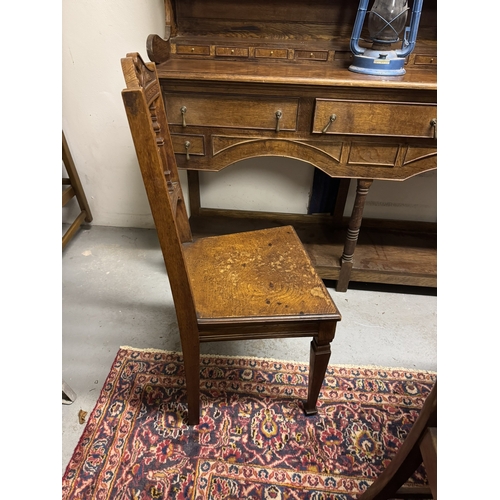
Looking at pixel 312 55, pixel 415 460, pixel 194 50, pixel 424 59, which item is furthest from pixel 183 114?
pixel 415 460

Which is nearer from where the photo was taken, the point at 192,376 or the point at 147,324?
the point at 192,376

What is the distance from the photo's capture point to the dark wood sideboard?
1311mm

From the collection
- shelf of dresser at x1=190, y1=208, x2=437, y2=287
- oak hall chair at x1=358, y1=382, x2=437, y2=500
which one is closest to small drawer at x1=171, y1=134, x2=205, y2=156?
shelf of dresser at x1=190, y1=208, x2=437, y2=287

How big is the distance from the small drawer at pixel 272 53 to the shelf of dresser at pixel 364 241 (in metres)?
0.86

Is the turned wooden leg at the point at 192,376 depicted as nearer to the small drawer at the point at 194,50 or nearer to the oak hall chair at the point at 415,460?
the oak hall chair at the point at 415,460

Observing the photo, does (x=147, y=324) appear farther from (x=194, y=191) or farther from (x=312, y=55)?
(x=312, y=55)

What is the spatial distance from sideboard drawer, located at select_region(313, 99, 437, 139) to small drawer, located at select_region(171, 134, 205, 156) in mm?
459

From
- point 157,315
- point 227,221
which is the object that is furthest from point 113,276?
point 227,221

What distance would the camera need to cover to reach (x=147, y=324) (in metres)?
1.64

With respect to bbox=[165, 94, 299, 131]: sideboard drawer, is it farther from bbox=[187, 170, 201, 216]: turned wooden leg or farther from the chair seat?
bbox=[187, 170, 201, 216]: turned wooden leg

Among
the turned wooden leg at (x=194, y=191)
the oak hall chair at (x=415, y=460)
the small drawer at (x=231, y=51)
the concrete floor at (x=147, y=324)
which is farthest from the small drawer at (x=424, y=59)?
the oak hall chair at (x=415, y=460)

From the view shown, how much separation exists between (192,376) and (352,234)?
1.01 metres

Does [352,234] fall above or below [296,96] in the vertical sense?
below

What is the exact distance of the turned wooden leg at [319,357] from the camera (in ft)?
3.50
